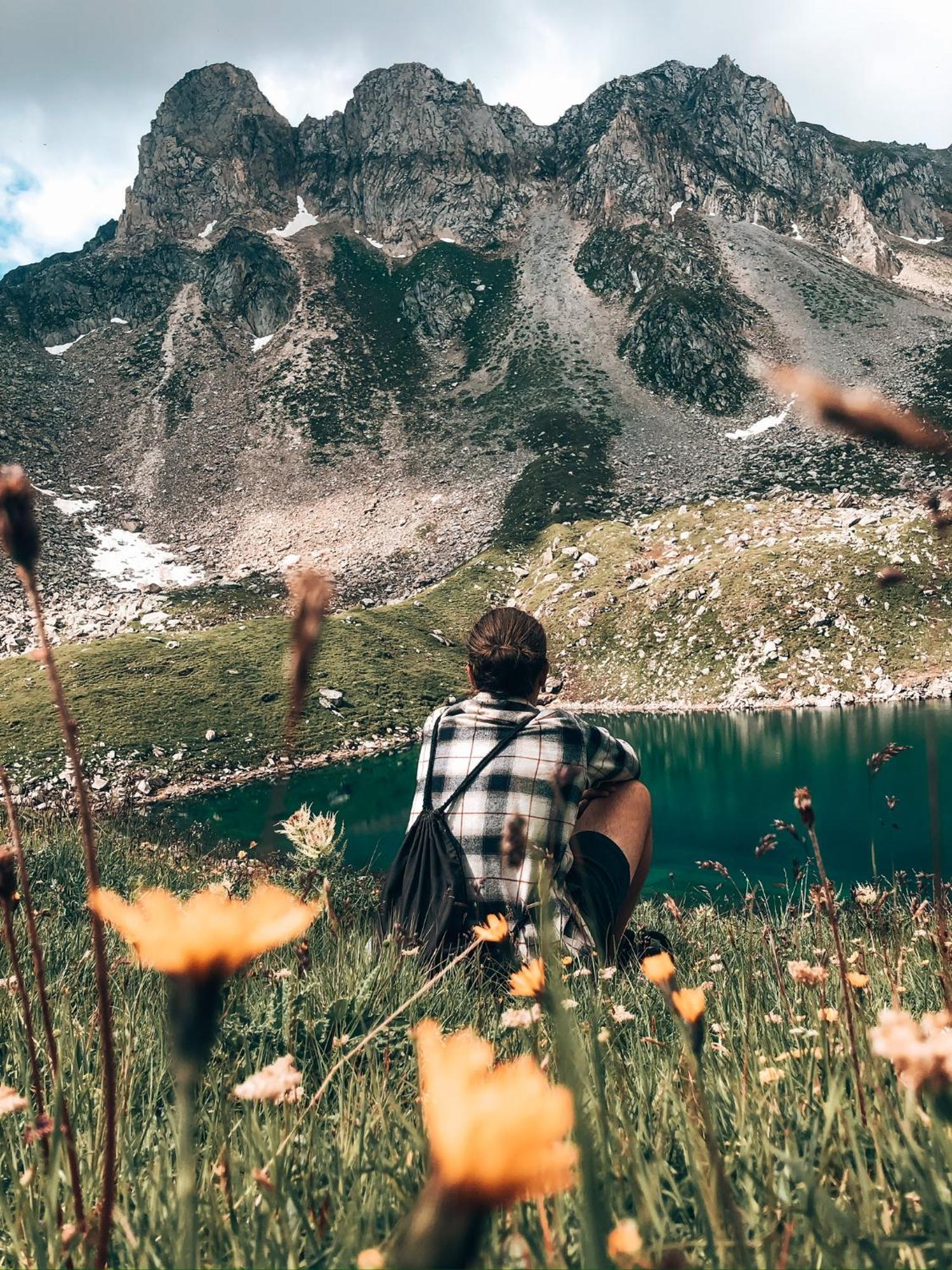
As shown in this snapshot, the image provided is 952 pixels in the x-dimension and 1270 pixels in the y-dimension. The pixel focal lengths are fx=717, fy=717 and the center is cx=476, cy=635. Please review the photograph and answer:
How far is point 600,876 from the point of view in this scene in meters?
3.44

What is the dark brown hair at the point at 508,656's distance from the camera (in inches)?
145

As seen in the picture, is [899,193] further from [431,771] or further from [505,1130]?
[505,1130]

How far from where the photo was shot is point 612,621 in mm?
37938

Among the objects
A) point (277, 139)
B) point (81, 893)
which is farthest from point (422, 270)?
point (81, 893)

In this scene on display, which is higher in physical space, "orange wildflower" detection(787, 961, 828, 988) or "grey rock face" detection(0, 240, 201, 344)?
"grey rock face" detection(0, 240, 201, 344)

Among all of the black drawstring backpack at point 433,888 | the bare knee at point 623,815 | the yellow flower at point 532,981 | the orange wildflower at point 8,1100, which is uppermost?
the yellow flower at point 532,981

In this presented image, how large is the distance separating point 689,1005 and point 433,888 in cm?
265

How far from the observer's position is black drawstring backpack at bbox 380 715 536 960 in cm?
316

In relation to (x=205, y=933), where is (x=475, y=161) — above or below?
above

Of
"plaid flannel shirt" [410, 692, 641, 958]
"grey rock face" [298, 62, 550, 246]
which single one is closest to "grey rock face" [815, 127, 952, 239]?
"grey rock face" [298, 62, 550, 246]

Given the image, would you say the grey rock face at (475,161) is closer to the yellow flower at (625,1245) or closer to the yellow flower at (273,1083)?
the yellow flower at (273,1083)

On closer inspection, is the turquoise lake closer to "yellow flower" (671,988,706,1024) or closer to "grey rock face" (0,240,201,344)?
"yellow flower" (671,988,706,1024)

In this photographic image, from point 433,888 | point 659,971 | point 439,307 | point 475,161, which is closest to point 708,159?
point 475,161

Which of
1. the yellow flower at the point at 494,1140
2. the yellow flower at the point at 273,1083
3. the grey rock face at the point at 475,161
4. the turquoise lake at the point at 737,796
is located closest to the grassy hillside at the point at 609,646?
the turquoise lake at the point at 737,796
